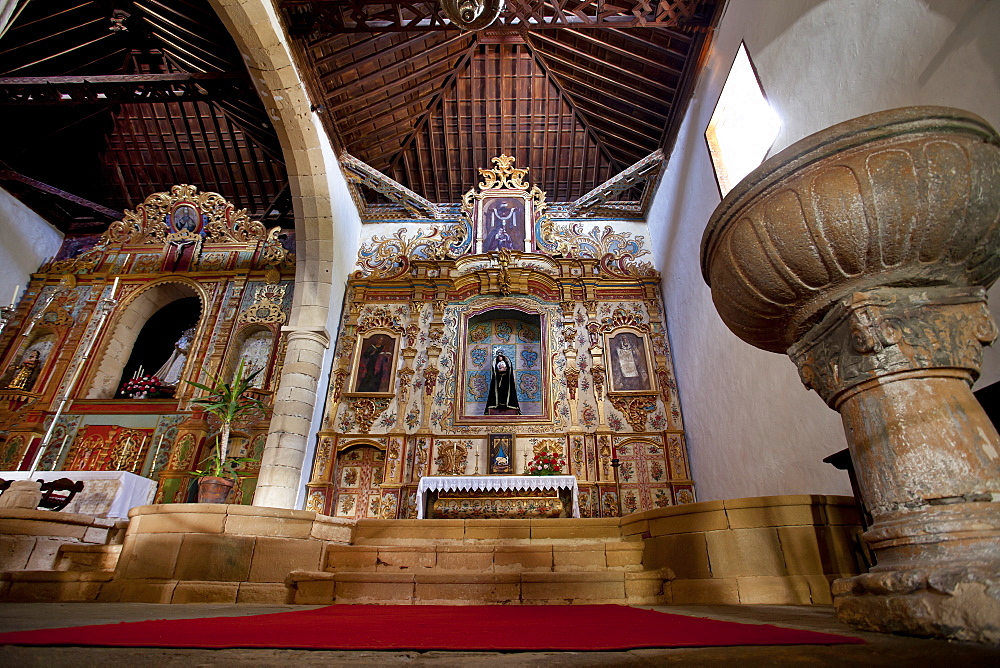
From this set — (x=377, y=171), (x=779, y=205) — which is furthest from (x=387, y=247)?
(x=779, y=205)

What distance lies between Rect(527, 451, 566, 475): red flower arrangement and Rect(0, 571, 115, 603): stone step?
5.38m

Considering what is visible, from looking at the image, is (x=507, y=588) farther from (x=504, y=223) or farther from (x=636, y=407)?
(x=504, y=223)

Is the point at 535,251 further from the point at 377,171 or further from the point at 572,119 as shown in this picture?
the point at 377,171

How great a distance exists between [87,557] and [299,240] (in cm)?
583

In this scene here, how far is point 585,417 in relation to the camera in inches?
343

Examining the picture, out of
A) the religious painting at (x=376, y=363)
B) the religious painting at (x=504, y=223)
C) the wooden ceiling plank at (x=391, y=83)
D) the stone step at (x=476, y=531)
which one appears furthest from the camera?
the religious painting at (x=504, y=223)

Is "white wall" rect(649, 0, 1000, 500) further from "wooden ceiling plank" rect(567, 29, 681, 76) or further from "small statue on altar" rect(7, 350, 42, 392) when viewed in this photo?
"small statue on altar" rect(7, 350, 42, 392)

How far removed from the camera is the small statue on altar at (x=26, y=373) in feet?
30.1

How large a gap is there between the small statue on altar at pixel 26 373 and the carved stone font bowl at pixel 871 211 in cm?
1204

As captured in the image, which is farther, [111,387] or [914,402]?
[111,387]

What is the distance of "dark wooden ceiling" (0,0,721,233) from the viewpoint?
8438 mm

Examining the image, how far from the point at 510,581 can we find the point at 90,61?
1221 centimetres

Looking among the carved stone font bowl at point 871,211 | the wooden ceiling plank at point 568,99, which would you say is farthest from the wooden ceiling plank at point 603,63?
the carved stone font bowl at point 871,211

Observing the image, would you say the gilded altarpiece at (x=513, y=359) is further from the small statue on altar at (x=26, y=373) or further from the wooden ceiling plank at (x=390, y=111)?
the small statue on altar at (x=26, y=373)
